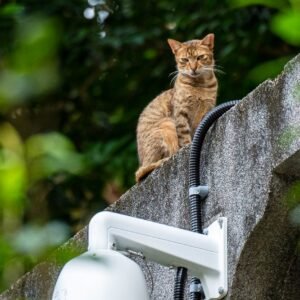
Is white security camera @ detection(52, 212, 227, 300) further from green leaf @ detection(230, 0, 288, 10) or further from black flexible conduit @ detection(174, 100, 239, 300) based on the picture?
green leaf @ detection(230, 0, 288, 10)

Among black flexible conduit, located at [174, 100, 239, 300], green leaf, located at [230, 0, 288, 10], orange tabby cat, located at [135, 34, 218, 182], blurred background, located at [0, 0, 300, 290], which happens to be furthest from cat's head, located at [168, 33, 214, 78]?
green leaf, located at [230, 0, 288, 10]

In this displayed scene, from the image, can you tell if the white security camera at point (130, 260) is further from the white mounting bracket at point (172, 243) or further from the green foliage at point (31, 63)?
the green foliage at point (31, 63)

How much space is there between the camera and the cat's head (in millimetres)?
5738

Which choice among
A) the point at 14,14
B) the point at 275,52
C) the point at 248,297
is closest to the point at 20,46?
the point at 14,14

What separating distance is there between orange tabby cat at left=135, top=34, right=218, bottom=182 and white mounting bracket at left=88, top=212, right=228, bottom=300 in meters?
1.17

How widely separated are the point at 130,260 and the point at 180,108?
125 inches

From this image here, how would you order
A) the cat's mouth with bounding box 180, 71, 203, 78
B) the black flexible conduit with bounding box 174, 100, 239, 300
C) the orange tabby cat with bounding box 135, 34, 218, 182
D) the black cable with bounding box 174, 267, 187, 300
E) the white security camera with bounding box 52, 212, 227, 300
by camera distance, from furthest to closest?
the cat's mouth with bounding box 180, 71, 203, 78
the orange tabby cat with bounding box 135, 34, 218, 182
the black flexible conduit with bounding box 174, 100, 239, 300
the black cable with bounding box 174, 267, 187, 300
the white security camera with bounding box 52, 212, 227, 300

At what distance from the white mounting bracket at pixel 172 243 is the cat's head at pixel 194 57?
109 inches

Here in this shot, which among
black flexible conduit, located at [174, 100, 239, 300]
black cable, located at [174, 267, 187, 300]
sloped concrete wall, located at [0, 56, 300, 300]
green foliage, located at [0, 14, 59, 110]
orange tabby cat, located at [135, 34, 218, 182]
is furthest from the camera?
orange tabby cat, located at [135, 34, 218, 182]

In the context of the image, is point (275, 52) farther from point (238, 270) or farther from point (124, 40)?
point (238, 270)

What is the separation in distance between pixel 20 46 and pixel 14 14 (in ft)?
0.58

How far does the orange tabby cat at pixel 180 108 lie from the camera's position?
475cm

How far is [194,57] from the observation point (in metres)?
5.82

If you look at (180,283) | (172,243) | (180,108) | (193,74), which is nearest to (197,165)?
(180,283)
